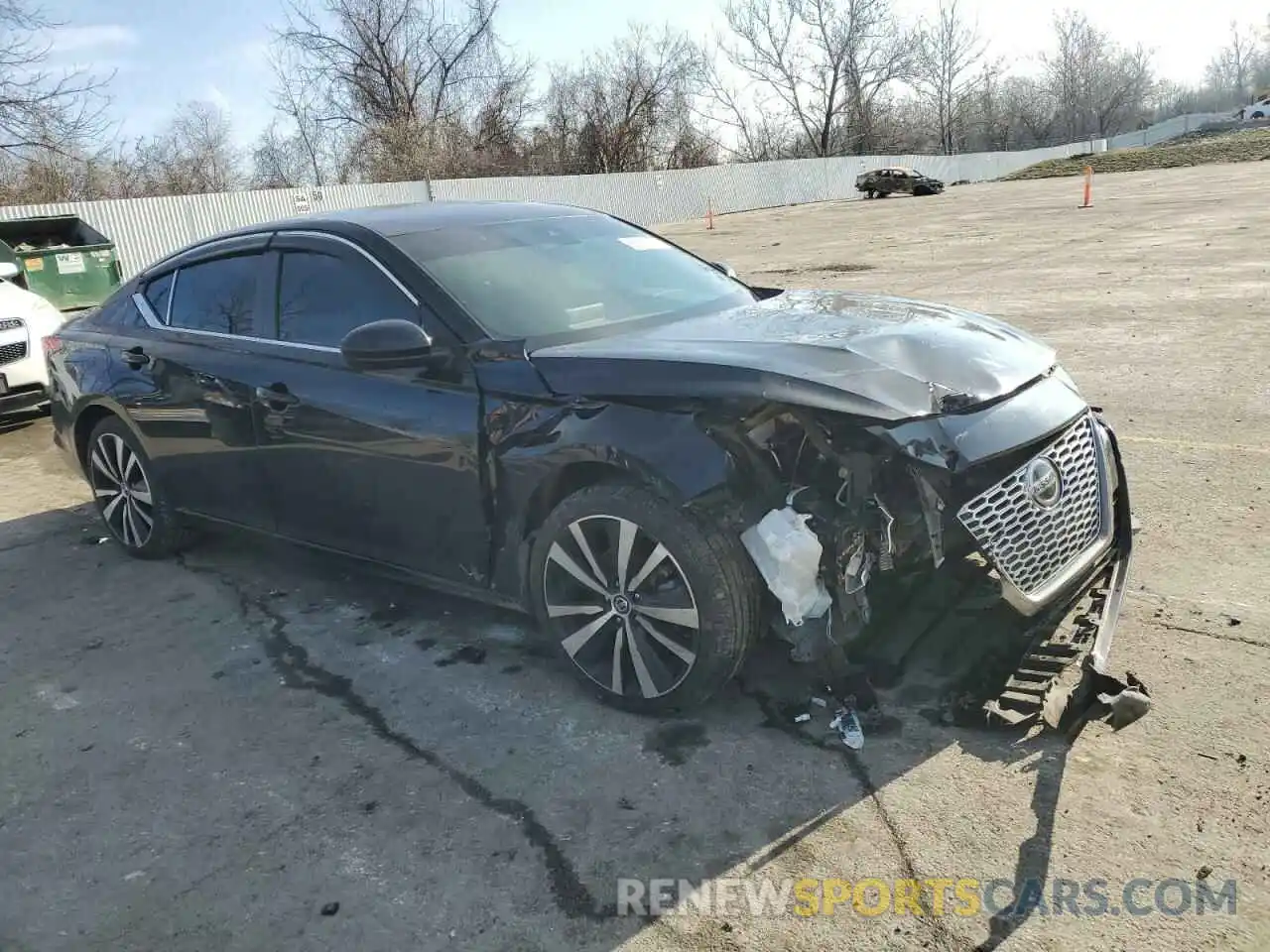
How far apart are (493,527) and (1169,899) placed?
7.59 feet

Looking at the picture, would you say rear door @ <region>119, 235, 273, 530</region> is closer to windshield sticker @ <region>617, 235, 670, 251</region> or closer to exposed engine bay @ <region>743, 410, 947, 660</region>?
windshield sticker @ <region>617, 235, 670, 251</region>

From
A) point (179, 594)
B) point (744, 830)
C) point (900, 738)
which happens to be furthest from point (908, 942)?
point (179, 594)

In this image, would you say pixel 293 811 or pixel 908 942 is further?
pixel 293 811

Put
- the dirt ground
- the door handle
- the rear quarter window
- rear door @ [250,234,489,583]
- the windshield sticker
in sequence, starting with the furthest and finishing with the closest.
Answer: the rear quarter window < the windshield sticker < the door handle < rear door @ [250,234,489,583] < the dirt ground

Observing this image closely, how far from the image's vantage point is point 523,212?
465cm

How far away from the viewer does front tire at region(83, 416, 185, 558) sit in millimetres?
5090

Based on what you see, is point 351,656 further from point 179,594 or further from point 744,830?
point 744,830

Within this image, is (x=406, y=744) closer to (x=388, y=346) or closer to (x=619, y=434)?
(x=619, y=434)

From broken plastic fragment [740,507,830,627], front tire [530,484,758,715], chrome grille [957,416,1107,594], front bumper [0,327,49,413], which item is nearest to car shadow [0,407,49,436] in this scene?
front bumper [0,327,49,413]

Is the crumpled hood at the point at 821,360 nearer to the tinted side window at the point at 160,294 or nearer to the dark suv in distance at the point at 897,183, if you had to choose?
the tinted side window at the point at 160,294

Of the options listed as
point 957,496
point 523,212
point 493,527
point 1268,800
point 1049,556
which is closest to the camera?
point 1268,800

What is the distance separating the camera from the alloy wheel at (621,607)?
3.13 m

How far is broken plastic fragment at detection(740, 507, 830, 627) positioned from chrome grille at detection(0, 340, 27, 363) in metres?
7.94

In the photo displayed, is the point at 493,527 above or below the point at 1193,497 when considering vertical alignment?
above
